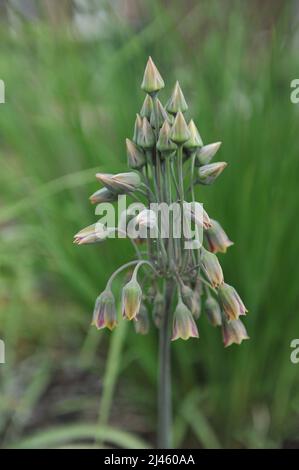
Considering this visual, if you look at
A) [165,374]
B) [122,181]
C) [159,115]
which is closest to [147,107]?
[159,115]

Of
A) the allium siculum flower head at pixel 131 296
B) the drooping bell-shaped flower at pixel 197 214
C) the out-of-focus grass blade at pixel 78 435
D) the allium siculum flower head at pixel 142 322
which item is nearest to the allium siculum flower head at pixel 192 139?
the drooping bell-shaped flower at pixel 197 214

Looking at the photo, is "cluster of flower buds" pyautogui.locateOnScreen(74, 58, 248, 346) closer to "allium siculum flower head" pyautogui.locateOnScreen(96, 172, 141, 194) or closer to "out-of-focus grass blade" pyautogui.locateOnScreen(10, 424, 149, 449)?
"allium siculum flower head" pyautogui.locateOnScreen(96, 172, 141, 194)

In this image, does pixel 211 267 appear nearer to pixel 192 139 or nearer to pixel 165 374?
pixel 192 139

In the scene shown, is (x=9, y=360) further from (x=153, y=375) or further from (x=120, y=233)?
(x=120, y=233)

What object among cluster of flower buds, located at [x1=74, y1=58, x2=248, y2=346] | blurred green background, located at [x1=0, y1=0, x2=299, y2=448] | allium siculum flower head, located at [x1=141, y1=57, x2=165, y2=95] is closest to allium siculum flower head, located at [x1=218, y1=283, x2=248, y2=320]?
cluster of flower buds, located at [x1=74, y1=58, x2=248, y2=346]

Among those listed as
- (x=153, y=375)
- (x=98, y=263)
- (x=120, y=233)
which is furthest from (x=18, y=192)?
(x=120, y=233)

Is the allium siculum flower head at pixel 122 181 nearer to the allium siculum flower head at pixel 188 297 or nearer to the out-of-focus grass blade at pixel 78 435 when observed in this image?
the allium siculum flower head at pixel 188 297

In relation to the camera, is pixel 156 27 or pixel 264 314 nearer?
pixel 264 314
